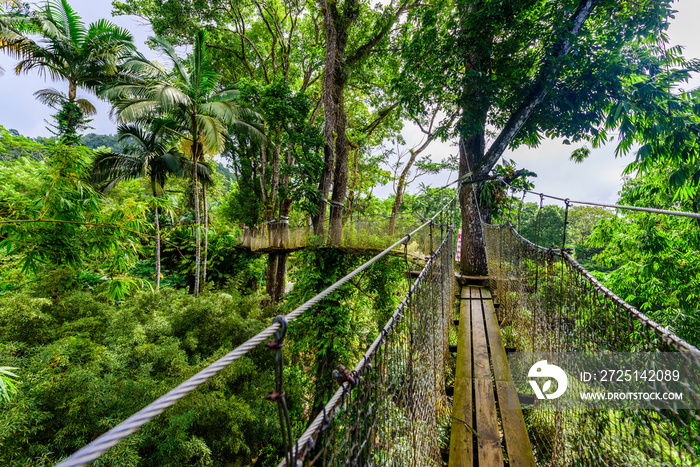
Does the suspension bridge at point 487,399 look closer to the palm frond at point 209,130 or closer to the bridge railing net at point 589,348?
the bridge railing net at point 589,348

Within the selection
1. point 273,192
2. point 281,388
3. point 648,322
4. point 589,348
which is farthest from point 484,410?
point 273,192

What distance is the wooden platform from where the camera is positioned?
1472 mm

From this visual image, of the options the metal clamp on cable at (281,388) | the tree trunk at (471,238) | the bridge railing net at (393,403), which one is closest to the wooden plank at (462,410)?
the bridge railing net at (393,403)

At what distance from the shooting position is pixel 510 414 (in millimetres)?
1707

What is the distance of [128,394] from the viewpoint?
2.61 m

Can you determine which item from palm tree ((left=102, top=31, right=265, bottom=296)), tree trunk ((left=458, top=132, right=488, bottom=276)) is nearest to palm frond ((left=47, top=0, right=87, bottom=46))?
palm tree ((left=102, top=31, right=265, bottom=296))

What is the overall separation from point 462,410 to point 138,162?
778 cm

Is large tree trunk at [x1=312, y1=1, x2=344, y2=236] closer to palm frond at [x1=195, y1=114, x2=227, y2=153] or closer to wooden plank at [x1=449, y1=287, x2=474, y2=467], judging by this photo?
palm frond at [x1=195, y1=114, x2=227, y2=153]

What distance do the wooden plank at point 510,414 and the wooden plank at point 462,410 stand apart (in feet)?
0.62

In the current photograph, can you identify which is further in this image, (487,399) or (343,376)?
(487,399)

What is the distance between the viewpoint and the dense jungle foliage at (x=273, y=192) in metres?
2.54

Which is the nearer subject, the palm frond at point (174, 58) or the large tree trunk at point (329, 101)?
the large tree trunk at point (329, 101)

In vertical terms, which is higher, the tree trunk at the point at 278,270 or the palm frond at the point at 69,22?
the palm frond at the point at 69,22

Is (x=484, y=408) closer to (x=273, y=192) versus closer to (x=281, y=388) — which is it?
(x=281, y=388)
